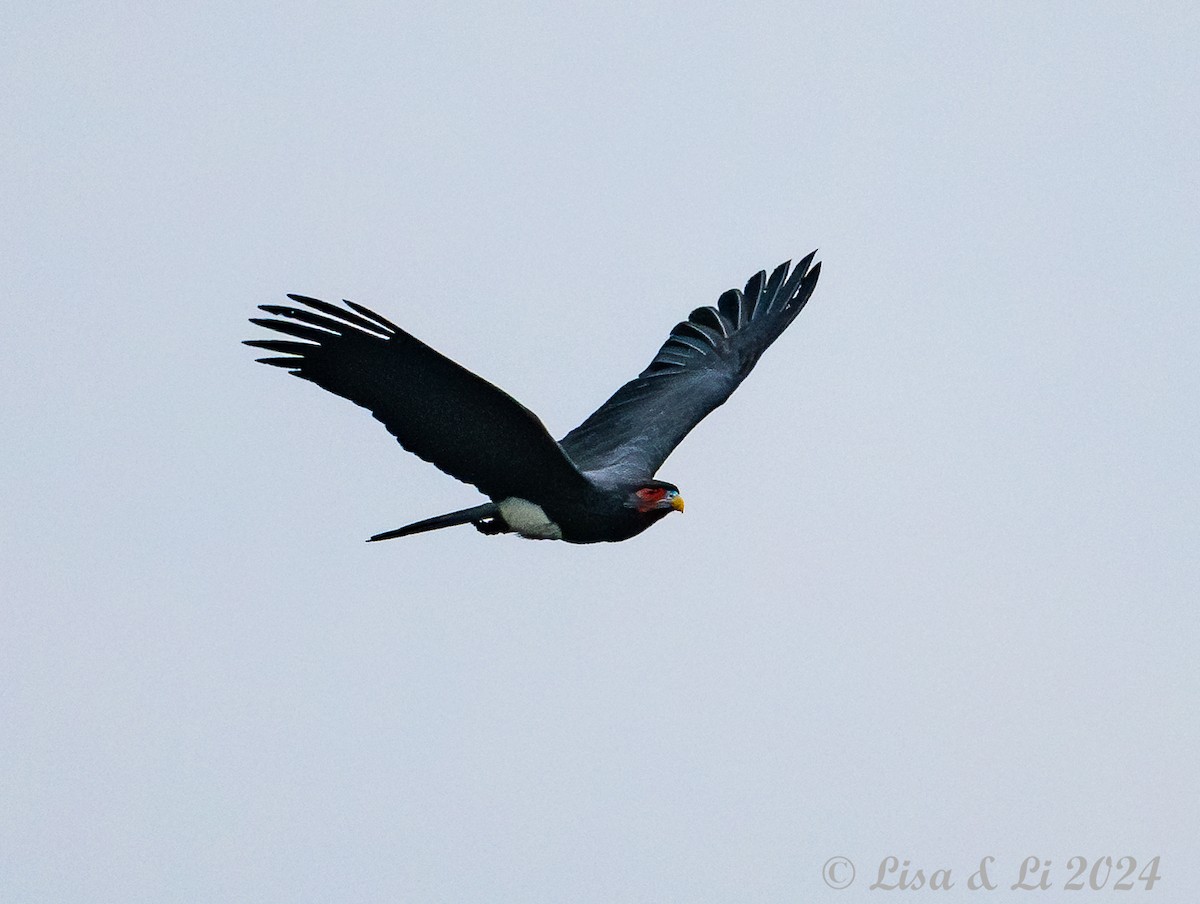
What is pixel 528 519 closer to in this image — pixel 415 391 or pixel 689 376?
pixel 415 391

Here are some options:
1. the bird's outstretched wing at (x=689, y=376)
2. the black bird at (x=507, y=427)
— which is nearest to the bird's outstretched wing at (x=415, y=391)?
the black bird at (x=507, y=427)

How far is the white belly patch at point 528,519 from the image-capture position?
1387 centimetres

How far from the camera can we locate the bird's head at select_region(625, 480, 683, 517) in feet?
45.8

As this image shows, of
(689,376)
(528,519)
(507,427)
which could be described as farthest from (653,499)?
(689,376)

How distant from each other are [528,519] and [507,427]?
1.29 m

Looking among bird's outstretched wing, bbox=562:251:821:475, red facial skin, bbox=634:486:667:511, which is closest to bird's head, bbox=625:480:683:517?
red facial skin, bbox=634:486:667:511

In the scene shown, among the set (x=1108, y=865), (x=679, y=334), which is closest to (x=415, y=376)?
(x=679, y=334)

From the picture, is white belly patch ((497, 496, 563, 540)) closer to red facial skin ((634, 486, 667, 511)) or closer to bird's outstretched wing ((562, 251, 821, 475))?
red facial skin ((634, 486, 667, 511))

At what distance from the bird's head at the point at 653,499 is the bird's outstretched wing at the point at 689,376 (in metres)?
0.57

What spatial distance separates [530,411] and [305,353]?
1.65 meters

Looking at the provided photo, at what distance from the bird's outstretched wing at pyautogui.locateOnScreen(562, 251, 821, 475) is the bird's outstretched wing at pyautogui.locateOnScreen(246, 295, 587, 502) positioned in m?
1.66

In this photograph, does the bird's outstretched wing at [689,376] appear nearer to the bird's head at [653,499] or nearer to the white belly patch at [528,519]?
the bird's head at [653,499]

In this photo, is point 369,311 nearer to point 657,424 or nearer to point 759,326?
point 657,424

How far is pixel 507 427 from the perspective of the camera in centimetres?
1288
